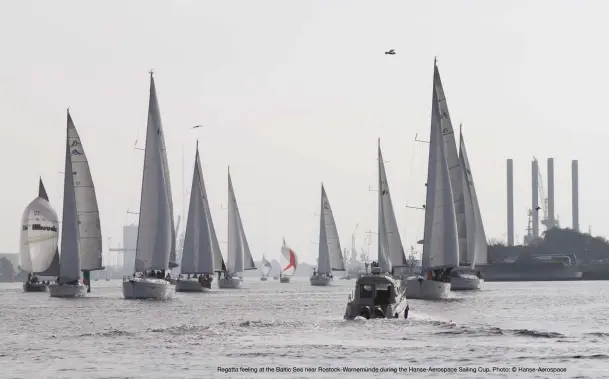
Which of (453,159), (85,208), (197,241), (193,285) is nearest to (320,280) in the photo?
(193,285)

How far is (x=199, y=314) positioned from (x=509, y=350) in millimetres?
34448

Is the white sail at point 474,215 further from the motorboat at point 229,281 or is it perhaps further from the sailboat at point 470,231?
the motorboat at point 229,281

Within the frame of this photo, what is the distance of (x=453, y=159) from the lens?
392 ft

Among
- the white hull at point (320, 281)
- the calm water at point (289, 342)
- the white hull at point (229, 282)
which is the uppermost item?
the white hull at point (320, 281)

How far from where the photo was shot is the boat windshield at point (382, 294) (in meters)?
71.9

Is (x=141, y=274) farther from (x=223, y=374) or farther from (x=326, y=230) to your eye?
(x=326, y=230)

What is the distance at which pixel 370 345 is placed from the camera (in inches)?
2190

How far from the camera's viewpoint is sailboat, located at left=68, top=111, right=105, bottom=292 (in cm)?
11519

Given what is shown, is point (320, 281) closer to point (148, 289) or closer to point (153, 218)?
point (153, 218)

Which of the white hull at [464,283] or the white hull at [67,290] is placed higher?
the white hull at [464,283]

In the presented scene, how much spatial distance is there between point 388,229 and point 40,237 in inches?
1457

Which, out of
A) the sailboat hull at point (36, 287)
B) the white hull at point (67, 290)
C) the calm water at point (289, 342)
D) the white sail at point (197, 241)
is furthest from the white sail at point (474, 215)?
the calm water at point (289, 342)

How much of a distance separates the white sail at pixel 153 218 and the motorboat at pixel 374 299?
37.9m

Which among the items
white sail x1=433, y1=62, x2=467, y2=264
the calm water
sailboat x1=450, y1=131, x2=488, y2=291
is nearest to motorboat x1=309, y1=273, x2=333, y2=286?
sailboat x1=450, y1=131, x2=488, y2=291
